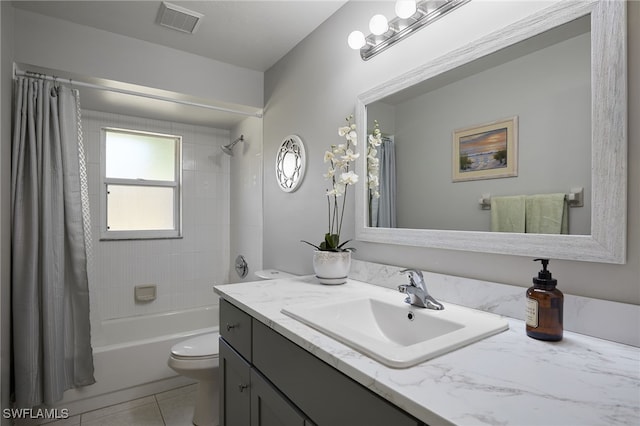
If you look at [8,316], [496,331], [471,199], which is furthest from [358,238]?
[8,316]

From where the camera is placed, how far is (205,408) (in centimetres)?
195

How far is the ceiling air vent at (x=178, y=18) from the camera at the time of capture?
1839 millimetres

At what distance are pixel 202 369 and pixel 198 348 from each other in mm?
131

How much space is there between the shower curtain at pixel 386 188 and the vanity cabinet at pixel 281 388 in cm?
72

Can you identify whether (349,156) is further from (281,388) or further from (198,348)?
(198,348)

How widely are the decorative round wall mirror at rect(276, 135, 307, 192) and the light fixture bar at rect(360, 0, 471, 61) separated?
752 millimetres

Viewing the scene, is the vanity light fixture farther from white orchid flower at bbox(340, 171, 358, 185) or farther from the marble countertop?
the marble countertop

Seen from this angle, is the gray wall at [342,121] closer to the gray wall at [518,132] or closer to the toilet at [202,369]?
the gray wall at [518,132]

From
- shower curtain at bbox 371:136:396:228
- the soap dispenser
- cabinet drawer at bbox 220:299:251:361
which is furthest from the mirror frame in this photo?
cabinet drawer at bbox 220:299:251:361

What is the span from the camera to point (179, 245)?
123 inches

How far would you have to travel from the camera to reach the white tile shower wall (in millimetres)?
2777

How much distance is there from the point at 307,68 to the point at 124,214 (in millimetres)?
2063

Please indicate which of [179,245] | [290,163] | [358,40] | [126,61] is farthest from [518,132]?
[179,245]

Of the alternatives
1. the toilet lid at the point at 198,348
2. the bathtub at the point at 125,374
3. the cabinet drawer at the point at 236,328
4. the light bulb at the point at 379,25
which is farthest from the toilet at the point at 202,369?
the light bulb at the point at 379,25
